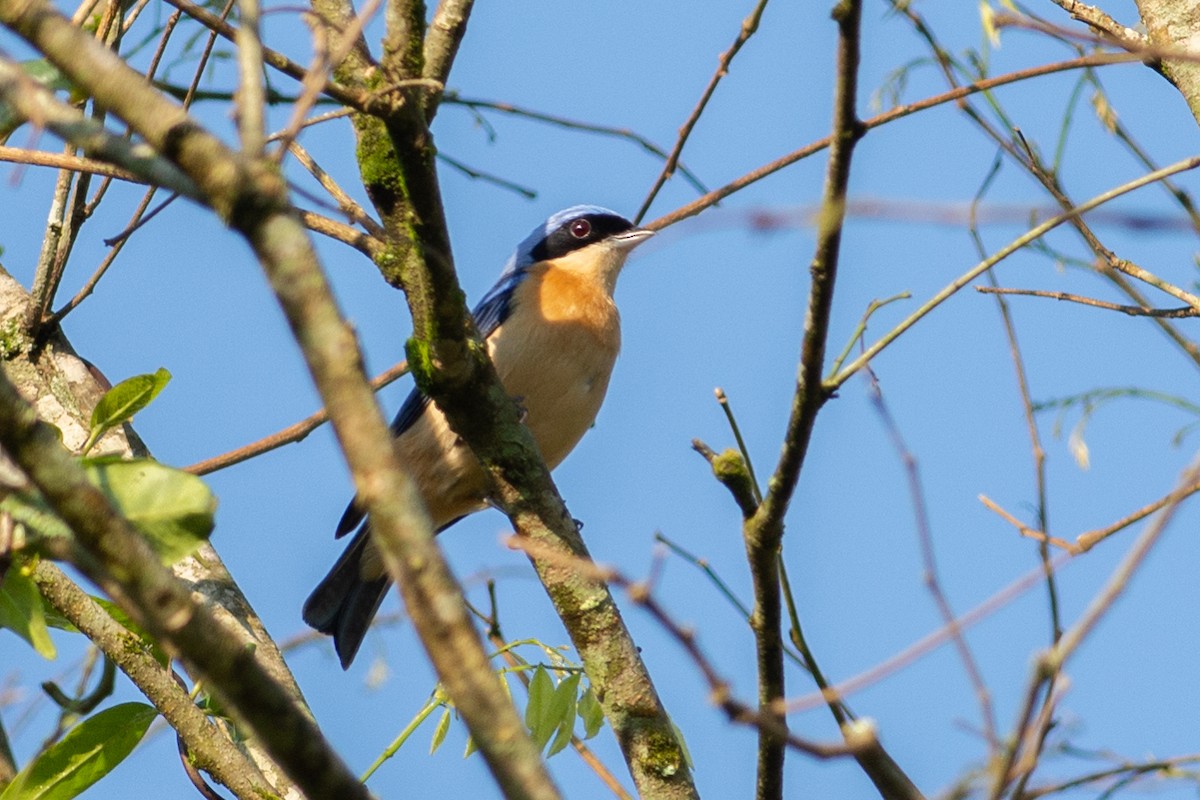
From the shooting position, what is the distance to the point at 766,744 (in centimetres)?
312

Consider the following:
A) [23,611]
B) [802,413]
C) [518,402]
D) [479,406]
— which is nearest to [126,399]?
[23,611]

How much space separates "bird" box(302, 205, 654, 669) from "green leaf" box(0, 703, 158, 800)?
3.09 metres

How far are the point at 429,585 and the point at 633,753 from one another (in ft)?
7.99

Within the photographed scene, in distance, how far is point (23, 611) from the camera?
255cm

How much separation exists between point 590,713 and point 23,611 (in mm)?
1852

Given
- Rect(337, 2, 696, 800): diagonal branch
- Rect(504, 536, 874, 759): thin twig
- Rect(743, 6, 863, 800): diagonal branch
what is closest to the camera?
Rect(504, 536, 874, 759): thin twig

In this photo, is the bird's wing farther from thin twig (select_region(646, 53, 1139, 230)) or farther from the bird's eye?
thin twig (select_region(646, 53, 1139, 230))

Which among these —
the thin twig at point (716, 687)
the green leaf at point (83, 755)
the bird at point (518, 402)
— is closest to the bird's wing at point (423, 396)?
the bird at point (518, 402)

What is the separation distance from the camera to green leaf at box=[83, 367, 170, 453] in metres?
3.09

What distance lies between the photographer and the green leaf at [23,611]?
2512mm

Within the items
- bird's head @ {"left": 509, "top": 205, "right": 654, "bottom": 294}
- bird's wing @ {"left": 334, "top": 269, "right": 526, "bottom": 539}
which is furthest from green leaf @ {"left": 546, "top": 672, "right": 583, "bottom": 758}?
bird's head @ {"left": 509, "top": 205, "right": 654, "bottom": 294}

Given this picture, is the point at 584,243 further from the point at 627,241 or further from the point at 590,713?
the point at 590,713

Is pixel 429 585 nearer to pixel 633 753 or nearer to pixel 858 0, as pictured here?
pixel 858 0

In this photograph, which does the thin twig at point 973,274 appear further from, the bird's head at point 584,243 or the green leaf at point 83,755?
the bird's head at point 584,243
